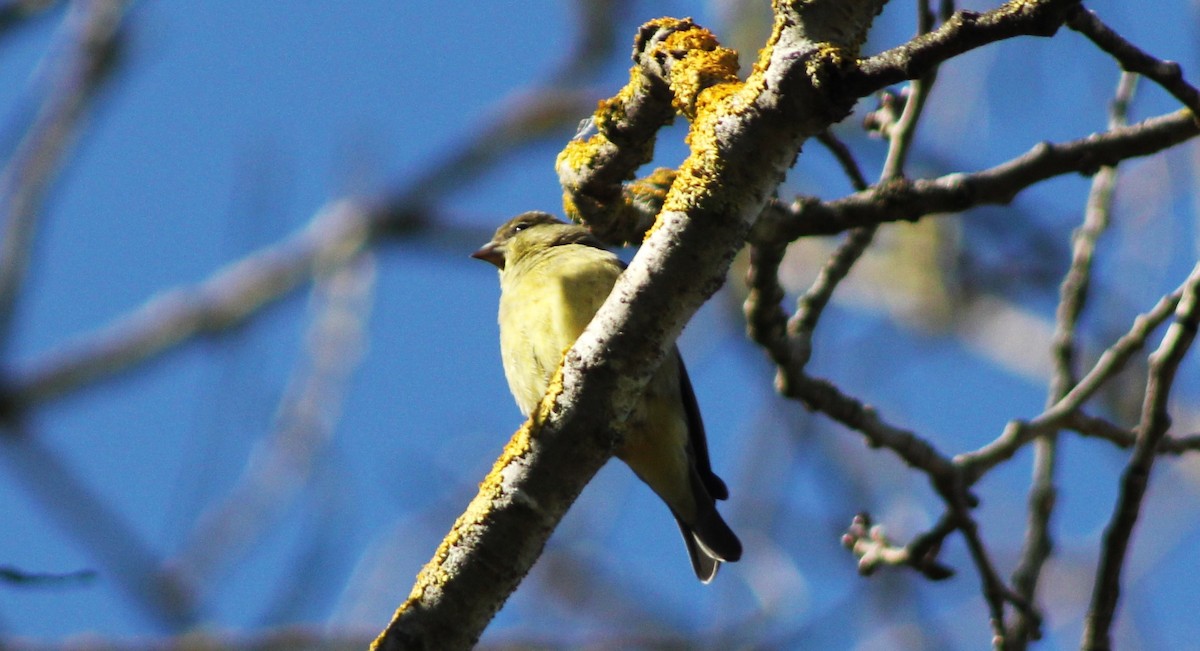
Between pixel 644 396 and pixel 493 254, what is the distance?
1.72 meters

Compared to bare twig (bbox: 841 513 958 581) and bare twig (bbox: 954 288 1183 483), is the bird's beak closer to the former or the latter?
bare twig (bbox: 841 513 958 581)

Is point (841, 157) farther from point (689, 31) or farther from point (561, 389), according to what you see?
point (561, 389)

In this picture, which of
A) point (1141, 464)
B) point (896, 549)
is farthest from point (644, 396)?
point (1141, 464)

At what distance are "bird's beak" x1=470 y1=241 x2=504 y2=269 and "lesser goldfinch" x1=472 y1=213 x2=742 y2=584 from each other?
84 centimetres

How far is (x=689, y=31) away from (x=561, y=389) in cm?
93

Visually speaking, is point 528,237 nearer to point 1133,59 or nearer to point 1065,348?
point 1065,348

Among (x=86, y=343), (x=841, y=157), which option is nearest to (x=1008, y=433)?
(x=841, y=157)

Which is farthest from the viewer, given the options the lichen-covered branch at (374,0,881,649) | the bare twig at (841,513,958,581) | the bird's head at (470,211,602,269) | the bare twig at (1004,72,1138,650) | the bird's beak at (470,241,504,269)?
the bird's beak at (470,241,504,269)

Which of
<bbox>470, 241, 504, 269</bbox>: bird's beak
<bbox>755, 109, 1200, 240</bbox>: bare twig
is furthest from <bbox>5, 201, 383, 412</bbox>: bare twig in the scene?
<bbox>755, 109, 1200, 240</bbox>: bare twig

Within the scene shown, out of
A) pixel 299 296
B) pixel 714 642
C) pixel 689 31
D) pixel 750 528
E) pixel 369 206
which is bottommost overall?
pixel 689 31

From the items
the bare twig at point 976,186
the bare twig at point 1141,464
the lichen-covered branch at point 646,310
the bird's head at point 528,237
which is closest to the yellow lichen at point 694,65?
the lichen-covered branch at point 646,310

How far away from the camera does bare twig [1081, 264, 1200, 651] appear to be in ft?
10.3

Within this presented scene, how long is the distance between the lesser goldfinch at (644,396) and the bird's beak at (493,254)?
2.77ft

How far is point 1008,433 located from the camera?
3.82m
